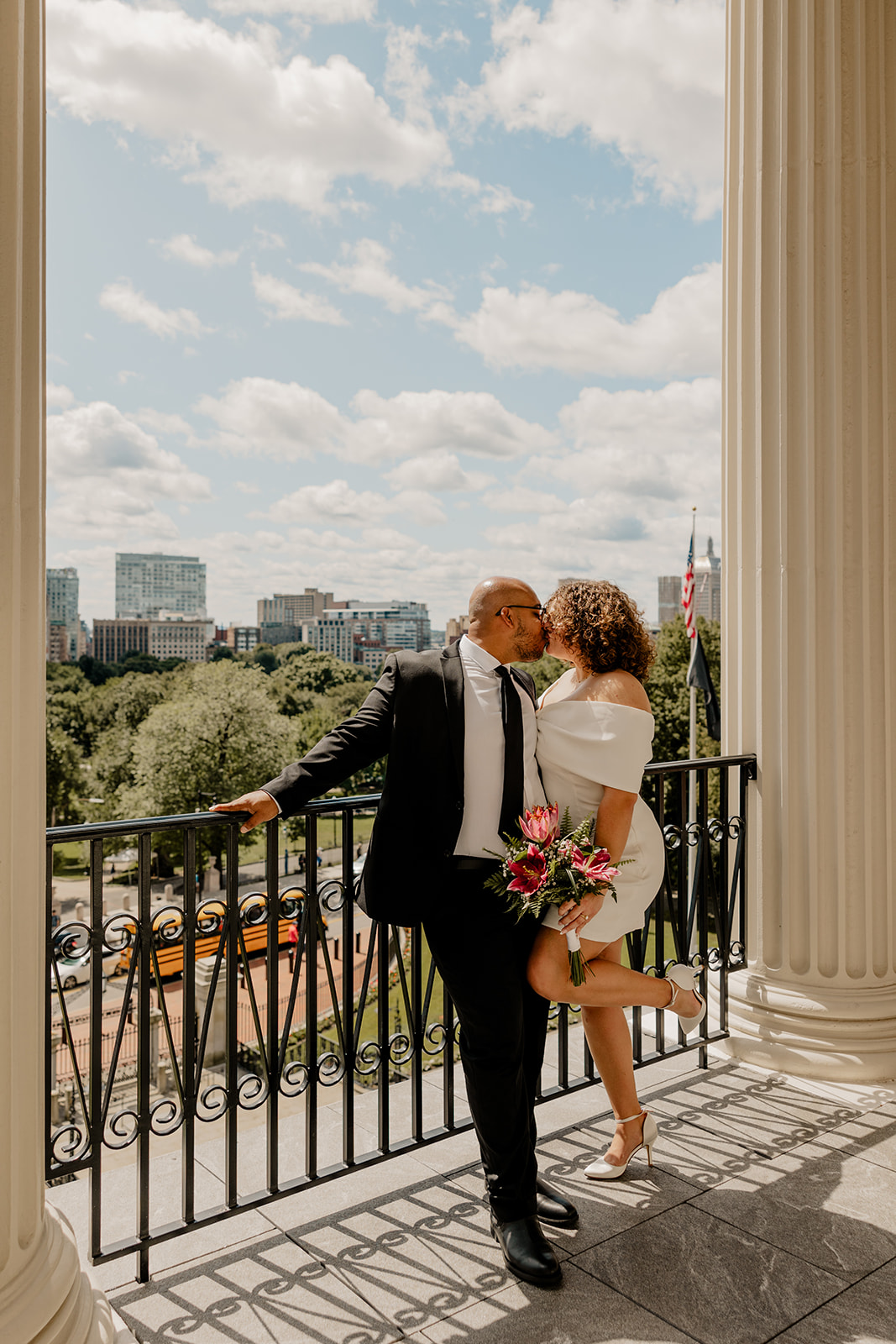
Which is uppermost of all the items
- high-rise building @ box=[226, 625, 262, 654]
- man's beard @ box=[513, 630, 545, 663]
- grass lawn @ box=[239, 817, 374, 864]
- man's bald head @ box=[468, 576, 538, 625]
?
high-rise building @ box=[226, 625, 262, 654]

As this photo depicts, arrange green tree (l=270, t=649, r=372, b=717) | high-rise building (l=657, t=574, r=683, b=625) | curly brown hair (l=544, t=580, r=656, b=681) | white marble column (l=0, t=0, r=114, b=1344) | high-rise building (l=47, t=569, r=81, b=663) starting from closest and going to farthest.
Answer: white marble column (l=0, t=0, r=114, b=1344), curly brown hair (l=544, t=580, r=656, b=681), green tree (l=270, t=649, r=372, b=717), high-rise building (l=657, t=574, r=683, b=625), high-rise building (l=47, t=569, r=81, b=663)

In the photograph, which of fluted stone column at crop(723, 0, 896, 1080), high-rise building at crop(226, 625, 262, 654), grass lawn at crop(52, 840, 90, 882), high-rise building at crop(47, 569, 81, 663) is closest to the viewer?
fluted stone column at crop(723, 0, 896, 1080)

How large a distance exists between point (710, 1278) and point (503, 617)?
6.41 feet

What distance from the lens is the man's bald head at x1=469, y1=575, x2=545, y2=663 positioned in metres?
2.71

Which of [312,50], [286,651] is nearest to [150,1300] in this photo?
[286,651]

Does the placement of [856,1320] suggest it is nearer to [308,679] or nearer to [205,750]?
[205,750]

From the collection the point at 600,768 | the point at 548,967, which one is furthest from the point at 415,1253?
the point at 600,768

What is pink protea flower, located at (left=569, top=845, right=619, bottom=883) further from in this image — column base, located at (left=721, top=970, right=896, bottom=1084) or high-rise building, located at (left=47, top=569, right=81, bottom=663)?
high-rise building, located at (left=47, top=569, right=81, bottom=663)

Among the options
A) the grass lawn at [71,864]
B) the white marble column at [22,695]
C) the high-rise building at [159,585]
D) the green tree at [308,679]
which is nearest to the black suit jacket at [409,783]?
the white marble column at [22,695]

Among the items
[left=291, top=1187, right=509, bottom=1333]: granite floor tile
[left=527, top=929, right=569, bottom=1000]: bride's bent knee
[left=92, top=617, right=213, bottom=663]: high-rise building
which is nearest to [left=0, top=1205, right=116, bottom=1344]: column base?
[left=291, top=1187, right=509, bottom=1333]: granite floor tile

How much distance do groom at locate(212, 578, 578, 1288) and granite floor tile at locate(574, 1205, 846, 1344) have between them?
0.77ft

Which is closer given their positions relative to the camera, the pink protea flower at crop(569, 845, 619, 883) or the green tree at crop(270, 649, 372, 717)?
the pink protea flower at crop(569, 845, 619, 883)

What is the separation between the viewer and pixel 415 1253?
2.62 meters

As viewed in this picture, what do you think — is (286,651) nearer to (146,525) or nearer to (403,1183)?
(146,525)
